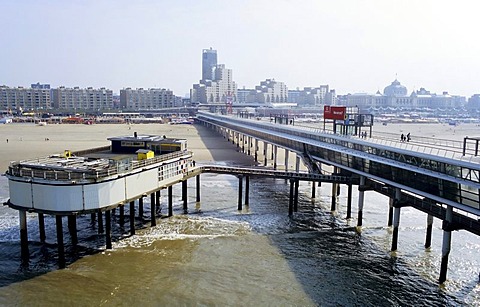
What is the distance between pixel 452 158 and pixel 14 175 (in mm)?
25302

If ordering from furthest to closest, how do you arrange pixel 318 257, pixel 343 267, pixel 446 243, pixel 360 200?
pixel 360 200, pixel 318 257, pixel 343 267, pixel 446 243

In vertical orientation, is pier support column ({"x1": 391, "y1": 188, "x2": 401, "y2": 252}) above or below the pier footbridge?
below

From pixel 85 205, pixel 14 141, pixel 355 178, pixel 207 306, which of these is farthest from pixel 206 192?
pixel 14 141

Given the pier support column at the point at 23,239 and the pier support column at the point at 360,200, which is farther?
the pier support column at the point at 360,200

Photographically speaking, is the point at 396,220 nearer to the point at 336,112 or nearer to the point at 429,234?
the point at 429,234

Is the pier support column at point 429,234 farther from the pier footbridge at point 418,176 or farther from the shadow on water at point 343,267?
the shadow on water at point 343,267

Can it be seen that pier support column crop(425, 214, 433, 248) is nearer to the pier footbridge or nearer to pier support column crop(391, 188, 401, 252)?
the pier footbridge

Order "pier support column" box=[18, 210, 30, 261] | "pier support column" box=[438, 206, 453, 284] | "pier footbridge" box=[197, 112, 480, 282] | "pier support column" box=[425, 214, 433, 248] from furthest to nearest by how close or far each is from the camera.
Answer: "pier support column" box=[425, 214, 433, 248] < "pier support column" box=[18, 210, 30, 261] < "pier support column" box=[438, 206, 453, 284] < "pier footbridge" box=[197, 112, 480, 282]

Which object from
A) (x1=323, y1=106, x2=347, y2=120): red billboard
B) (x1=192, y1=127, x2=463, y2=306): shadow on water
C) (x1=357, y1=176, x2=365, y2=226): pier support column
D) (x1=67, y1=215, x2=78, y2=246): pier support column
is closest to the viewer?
(x1=192, y1=127, x2=463, y2=306): shadow on water

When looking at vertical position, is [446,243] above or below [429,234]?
above

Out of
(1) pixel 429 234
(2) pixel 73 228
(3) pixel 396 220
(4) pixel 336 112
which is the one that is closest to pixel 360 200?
(3) pixel 396 220

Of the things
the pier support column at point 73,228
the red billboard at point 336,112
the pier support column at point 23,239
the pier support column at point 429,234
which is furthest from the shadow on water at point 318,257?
the red billboard at point 336,112

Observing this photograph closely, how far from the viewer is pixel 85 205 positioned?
2522 centimetres

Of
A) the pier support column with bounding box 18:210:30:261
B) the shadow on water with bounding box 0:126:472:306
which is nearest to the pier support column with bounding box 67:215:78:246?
the shadow on water with bounding box 0:126:472:306
